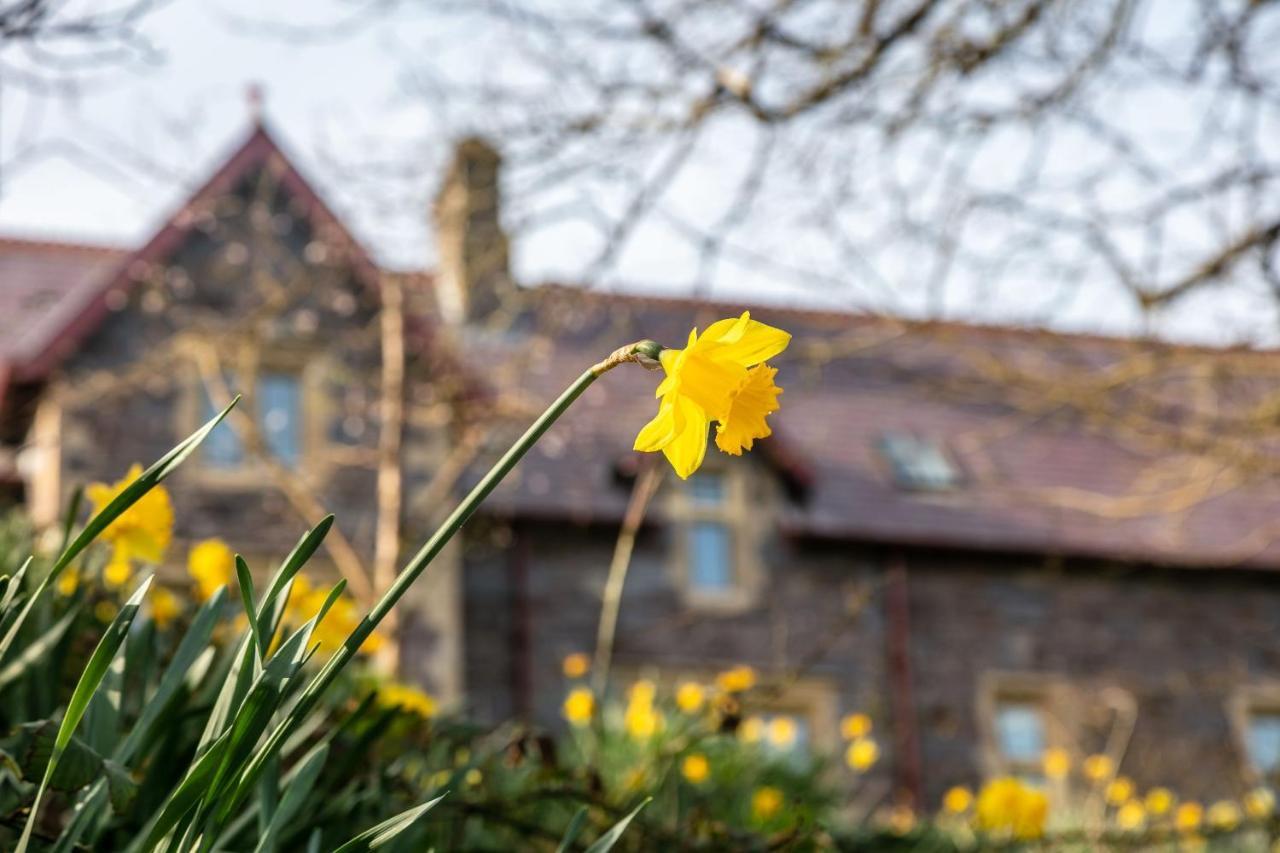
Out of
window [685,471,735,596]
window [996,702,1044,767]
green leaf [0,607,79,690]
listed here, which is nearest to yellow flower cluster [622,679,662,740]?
green leaf [0,607,79,690]

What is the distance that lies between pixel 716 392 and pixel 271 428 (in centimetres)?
1074

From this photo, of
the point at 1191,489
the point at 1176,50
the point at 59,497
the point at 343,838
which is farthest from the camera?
the point at 59,497

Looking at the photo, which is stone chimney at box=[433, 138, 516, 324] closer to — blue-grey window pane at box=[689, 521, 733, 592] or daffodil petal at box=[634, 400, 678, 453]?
daffodil petal at box=[634, 400, 678, 453]

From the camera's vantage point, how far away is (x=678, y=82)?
5562 mm

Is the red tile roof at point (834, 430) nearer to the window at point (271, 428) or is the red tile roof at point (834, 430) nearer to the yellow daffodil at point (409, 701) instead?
the window at point (271, 428)

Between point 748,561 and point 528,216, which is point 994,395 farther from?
point 748,561

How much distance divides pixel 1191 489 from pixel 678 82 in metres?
2.60

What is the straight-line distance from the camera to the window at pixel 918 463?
15.0 metres

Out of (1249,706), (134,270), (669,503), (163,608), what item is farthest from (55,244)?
(163,608)

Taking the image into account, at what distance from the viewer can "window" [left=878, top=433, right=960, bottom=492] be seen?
1505 centimetres

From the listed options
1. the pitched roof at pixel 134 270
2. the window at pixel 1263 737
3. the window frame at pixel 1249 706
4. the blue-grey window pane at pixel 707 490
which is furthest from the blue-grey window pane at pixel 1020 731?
the pitched roof at pixel 134 270

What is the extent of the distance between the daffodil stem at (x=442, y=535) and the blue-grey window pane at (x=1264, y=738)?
14416 millimetres

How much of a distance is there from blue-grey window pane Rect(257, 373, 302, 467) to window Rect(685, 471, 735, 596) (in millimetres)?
3227

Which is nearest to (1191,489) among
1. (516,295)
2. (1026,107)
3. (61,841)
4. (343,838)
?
(1026,107)
